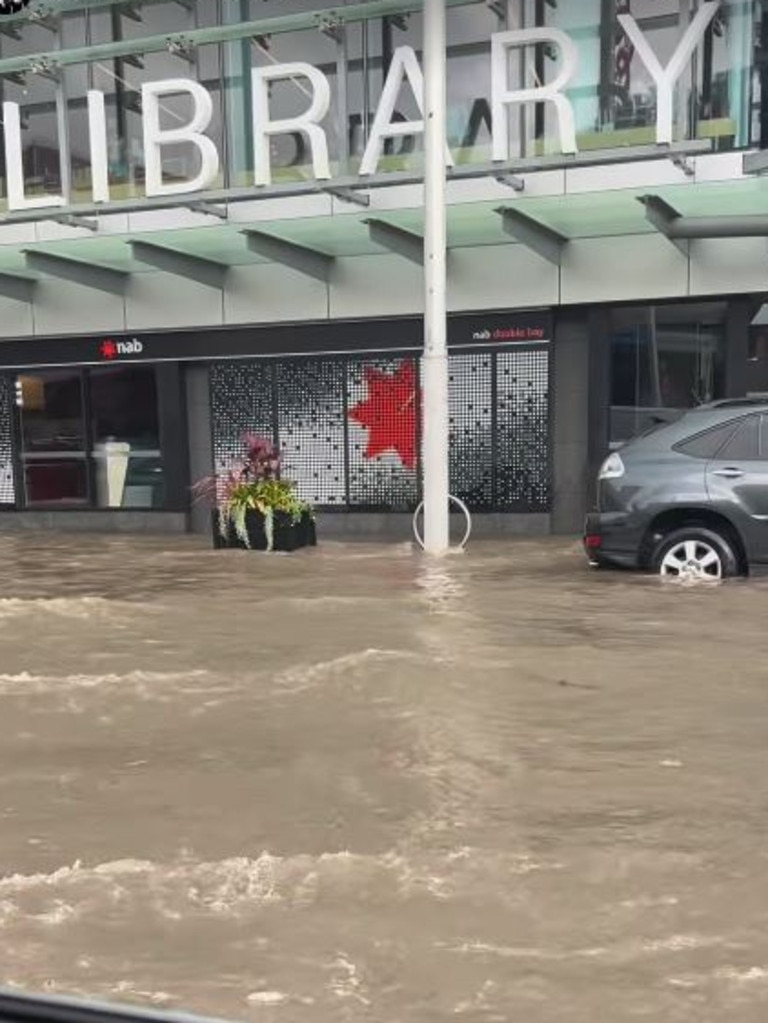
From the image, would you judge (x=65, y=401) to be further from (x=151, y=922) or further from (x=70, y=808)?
(x=151, y=922)

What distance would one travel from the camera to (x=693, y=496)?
8.65 m

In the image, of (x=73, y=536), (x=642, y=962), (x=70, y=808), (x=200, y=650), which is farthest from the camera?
(x=73, y=536)

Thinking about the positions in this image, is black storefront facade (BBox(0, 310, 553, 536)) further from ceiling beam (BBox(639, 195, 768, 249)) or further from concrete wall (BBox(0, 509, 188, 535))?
ceiling beam (BBox(639, 195, 768, 249))

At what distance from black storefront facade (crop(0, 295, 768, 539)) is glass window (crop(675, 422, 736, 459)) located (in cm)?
395

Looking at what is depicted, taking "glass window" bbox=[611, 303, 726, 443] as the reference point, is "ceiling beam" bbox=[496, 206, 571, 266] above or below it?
above

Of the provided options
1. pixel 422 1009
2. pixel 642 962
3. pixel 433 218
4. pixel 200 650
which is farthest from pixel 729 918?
pixel 433 218

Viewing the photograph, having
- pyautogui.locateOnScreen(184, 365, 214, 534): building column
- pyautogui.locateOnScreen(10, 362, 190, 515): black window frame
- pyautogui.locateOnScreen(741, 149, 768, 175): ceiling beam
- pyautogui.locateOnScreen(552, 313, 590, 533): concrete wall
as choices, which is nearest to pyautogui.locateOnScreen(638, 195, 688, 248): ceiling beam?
pyautogui.locateOnScreen(741, 149, 768, 175): ceiling beam

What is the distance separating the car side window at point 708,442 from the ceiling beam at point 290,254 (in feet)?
21.7

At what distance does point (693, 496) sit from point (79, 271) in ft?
32.0

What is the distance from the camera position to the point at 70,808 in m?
4.21

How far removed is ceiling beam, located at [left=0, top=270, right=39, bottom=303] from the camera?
1561 centimetres

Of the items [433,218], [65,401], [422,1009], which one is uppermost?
[433,218]

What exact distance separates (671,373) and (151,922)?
1135cm

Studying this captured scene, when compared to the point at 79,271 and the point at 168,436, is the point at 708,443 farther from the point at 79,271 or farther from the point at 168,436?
the point at 79,271
